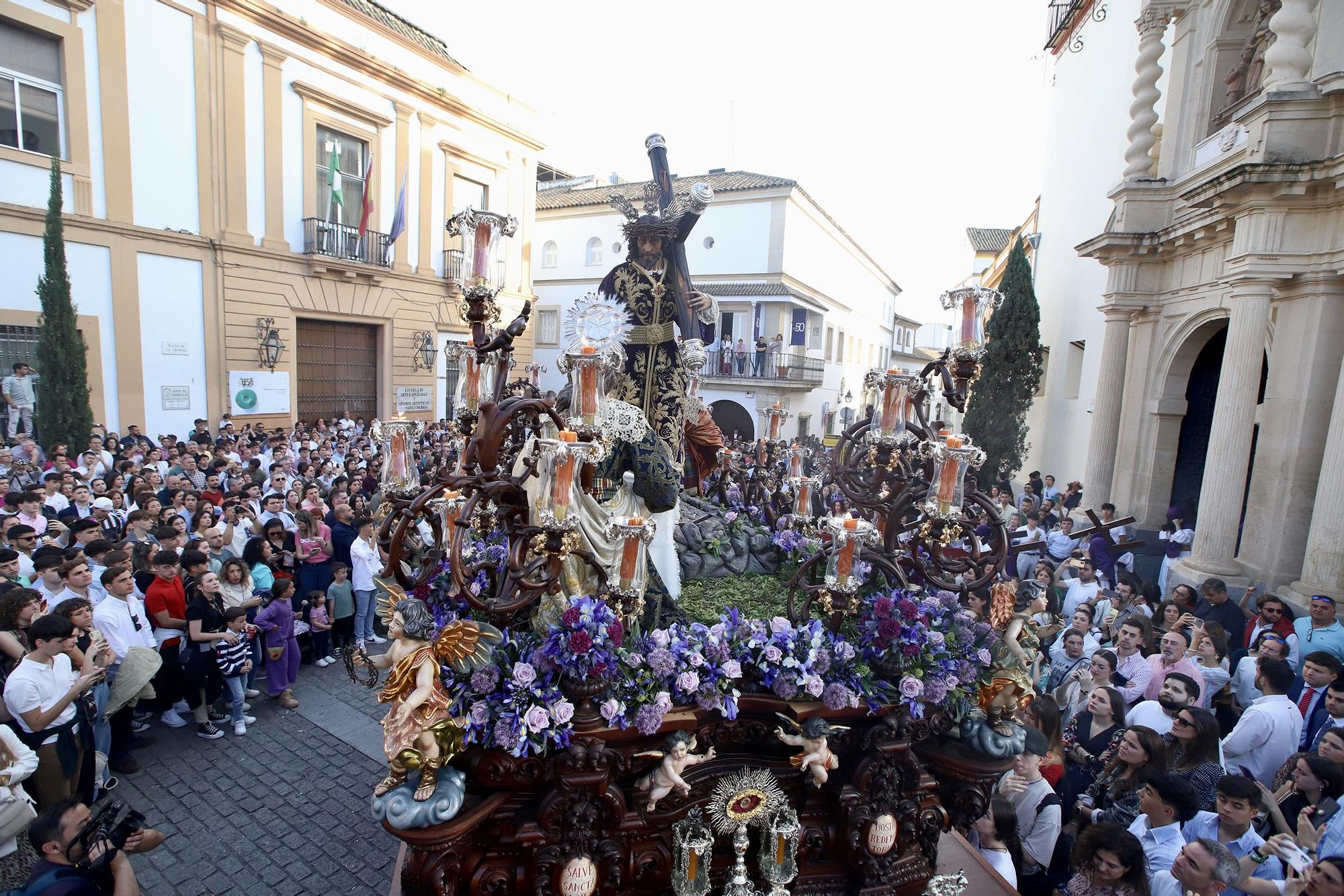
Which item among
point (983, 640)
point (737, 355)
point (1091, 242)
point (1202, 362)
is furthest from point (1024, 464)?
point (983, 640)

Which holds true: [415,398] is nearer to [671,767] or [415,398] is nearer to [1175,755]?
[671,767]

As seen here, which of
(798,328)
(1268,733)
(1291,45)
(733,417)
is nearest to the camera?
(1268,733)

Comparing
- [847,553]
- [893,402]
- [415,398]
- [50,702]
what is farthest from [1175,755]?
[415,398]

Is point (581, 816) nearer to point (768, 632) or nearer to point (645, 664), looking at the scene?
point (645, 664)

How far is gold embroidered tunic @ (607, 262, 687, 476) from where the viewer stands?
5.65 m

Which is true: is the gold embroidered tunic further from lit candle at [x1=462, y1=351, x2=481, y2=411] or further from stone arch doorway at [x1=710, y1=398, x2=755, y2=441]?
stone arch doorway at [x1=710, y1=398, x2=755, y2=441]

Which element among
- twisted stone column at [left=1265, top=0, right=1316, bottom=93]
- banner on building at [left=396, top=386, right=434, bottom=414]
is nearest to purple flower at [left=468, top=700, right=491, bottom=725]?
twisted stone column at [left=1265, top=0, right=1316, bottom=93]

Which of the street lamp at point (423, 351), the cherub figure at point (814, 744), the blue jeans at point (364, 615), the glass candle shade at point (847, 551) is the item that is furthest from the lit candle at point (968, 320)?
the street lamp at point (423, 351)

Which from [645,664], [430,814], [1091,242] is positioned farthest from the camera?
[1091,242]

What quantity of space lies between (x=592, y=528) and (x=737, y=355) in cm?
2180

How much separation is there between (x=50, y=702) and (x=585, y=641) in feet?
12.2

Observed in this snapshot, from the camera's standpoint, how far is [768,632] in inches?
173

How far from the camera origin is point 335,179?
18219mm

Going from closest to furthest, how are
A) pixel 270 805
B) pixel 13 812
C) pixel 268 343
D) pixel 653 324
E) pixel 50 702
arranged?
1. pixel 13 812
2. pixel 50 702
3. pixel 270 805
4. pixel 653 324
5. pixel 268 343
